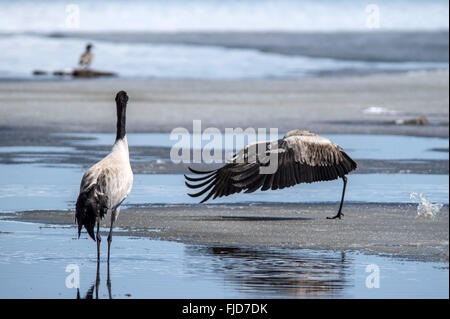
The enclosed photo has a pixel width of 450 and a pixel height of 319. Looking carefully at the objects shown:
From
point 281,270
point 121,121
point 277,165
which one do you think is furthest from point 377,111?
point 281,270

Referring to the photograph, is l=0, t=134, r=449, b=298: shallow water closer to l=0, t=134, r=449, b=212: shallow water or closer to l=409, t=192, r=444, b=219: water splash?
l=0, t=134, r=449, b=212: shallow water

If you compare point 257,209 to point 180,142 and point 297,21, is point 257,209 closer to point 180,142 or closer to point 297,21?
point 180,142

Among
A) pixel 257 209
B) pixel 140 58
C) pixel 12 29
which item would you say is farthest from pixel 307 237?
pixel 12 29

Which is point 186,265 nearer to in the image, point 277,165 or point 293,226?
point 293,226

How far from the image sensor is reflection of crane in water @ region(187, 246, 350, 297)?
25.0 feet

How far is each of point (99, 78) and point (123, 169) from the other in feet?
82.6

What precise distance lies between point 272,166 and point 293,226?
37.1 inches

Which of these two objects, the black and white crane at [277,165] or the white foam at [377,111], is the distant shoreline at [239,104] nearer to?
the white foam at [377,111]

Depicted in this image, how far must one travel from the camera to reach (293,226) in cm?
1041

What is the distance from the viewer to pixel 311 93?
27.7 m

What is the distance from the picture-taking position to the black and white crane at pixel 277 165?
1107 cm

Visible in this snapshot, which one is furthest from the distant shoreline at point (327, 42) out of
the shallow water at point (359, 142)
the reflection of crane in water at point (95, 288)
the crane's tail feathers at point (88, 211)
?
the reflection of crane in water at point (95, 288)

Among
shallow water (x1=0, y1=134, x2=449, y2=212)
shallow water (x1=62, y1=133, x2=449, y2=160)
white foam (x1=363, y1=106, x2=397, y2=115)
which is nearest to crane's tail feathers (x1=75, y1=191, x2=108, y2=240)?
shallow water (x1=0, y1=134, x2=449, y2=212)
